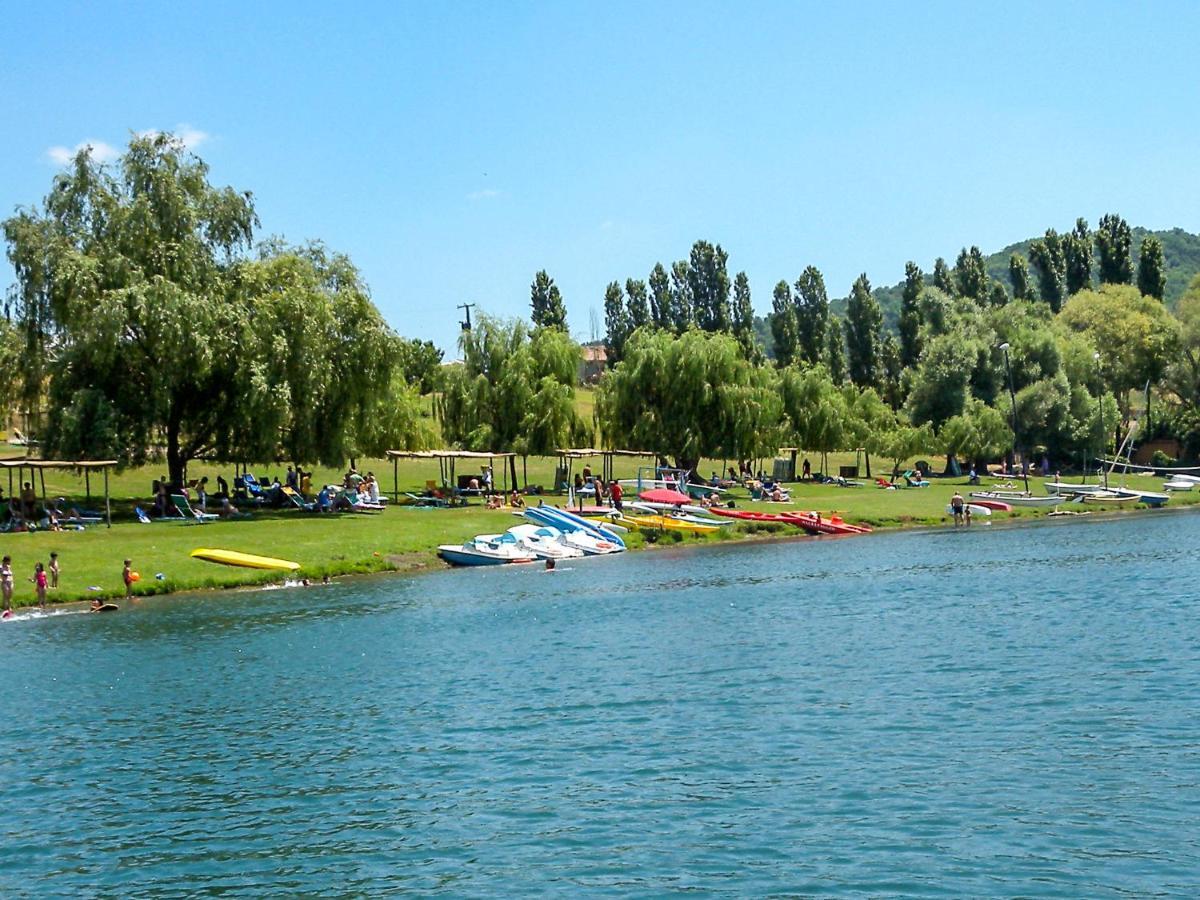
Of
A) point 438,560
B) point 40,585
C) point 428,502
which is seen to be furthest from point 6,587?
point 428,502

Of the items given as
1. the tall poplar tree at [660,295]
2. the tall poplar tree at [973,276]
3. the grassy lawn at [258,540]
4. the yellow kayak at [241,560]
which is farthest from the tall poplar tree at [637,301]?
the yellow kayak at [241,560]

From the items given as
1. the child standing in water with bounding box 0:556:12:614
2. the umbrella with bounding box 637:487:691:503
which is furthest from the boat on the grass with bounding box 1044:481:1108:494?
the child standing in water with bounding box 0:556:12:614

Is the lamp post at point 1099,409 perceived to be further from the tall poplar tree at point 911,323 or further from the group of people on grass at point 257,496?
the group of people on grass at point 257,496

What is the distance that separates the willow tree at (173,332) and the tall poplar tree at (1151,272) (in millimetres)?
100853

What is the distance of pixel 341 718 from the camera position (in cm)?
2886

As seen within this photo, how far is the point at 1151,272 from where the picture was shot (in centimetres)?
14238

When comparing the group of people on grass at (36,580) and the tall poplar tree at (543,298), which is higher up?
the tall poplar tree at (543,298)

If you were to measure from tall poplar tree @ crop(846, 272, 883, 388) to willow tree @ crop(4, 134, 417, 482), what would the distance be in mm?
81206

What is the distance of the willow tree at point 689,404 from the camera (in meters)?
87.0

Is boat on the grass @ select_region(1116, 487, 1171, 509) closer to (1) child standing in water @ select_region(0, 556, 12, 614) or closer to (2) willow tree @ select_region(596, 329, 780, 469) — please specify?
(2) willow tree @ select_region(596, 329, 780, 469)

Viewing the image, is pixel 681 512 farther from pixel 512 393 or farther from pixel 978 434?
pixel 978 434

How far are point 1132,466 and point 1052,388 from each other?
14.4 meters

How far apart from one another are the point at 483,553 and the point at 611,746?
111ft

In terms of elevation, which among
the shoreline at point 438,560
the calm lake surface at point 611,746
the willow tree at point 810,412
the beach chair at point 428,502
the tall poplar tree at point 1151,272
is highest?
the tall poplar tree at point 1151,272
